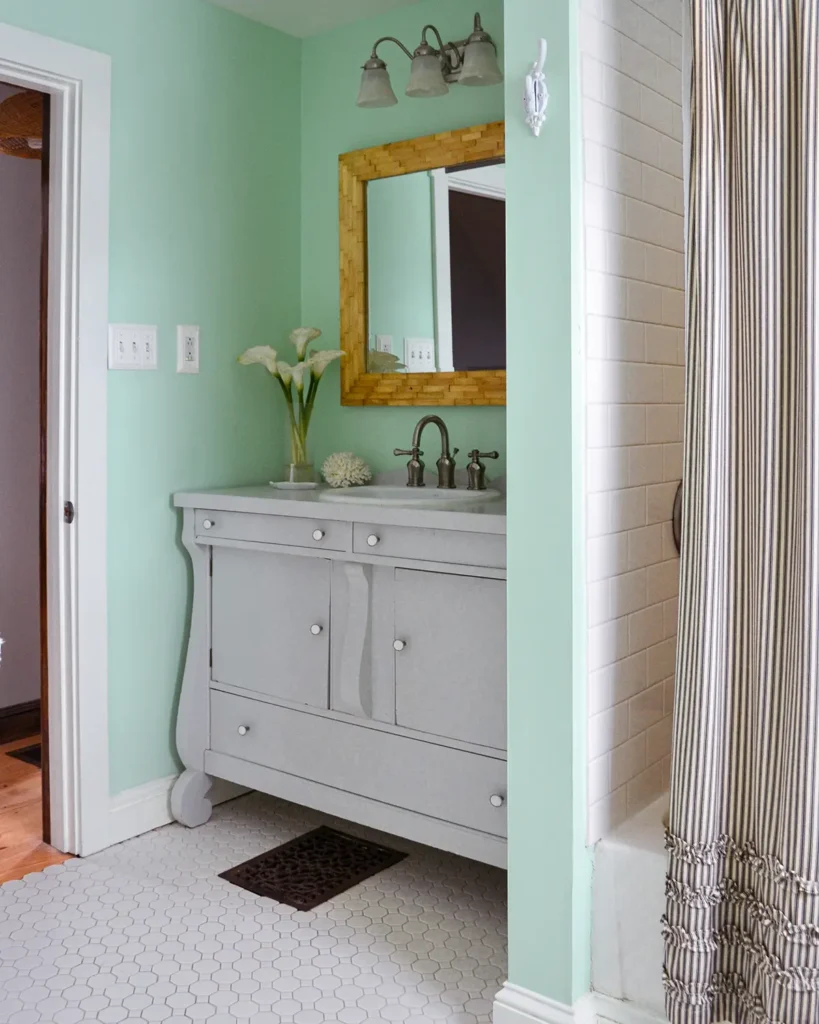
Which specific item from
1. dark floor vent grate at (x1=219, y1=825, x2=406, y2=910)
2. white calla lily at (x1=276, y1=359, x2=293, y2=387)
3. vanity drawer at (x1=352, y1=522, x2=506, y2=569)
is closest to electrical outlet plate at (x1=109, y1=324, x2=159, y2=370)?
white calla lily at (x1=276, y1=359, x2=293, y2=387)

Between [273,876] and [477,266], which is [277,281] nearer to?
[477,266]

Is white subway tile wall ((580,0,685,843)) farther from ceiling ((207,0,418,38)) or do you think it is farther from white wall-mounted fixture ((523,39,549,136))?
ceiling ((207,0,418,38))

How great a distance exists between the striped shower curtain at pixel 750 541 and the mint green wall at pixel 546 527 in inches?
7.6

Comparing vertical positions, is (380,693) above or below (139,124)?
below

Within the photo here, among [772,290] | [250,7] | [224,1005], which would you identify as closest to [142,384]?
[250,7]

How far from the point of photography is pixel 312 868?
98.8 inches

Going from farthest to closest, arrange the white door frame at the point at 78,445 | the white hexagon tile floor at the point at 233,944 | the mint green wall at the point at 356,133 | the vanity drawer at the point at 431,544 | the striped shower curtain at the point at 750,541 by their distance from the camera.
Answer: the mint green wall at the point at 356,133 < the white door frame at the point at 78,445 < the vanity drawer at the point at 431,544 < the white hexagon tile floor at the point at 233,944 < the striped shower curtain at the point at 750,541

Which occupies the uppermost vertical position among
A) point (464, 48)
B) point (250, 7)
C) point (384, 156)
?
point (250, 7)

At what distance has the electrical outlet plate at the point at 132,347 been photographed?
2.62 m

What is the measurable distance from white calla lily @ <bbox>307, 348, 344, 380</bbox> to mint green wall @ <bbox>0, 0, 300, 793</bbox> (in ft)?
0.76

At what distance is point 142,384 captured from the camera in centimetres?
270

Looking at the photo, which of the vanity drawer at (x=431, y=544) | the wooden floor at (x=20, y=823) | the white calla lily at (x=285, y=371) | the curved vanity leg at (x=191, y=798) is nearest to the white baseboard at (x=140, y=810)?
the curved vanity leg at (x=191, y=798)

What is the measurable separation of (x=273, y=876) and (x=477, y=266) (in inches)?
63.9

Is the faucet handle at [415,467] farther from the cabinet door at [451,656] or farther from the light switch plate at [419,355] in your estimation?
the cabinet door at [451,656]
